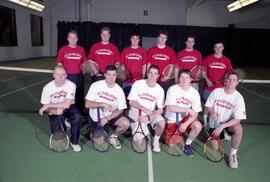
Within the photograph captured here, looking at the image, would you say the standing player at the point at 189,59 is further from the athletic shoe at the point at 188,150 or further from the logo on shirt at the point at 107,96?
the logo on shirt at the point at 107,96

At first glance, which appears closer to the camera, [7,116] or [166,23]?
[7,116]

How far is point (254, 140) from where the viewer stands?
16.6 feet

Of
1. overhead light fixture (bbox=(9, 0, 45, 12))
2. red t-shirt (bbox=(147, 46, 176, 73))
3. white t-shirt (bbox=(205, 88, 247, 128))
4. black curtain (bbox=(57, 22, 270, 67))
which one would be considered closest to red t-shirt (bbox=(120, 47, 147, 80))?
red t-shirt (bbox=(147, 46, 176, 73))

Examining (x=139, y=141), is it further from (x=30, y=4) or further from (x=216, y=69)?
(x=30, y=4)

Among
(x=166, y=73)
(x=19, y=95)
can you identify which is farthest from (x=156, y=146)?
(x=19, y=95)

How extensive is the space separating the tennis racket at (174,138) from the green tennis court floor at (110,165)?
0.17 meters

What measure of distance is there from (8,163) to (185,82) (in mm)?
3058

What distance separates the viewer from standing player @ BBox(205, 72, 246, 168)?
155 inches

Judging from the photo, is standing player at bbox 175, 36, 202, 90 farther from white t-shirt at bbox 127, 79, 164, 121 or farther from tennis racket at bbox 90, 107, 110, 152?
tennis racket at bbox 90, 107, 110, 152

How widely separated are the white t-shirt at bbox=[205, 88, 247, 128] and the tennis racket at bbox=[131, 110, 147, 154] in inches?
47.8

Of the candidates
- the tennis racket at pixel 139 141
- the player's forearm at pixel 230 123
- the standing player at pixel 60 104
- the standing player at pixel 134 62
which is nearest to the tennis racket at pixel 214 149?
the player's forearm at pixel 230 123

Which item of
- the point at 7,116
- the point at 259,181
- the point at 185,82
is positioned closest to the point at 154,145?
the point at 185,82

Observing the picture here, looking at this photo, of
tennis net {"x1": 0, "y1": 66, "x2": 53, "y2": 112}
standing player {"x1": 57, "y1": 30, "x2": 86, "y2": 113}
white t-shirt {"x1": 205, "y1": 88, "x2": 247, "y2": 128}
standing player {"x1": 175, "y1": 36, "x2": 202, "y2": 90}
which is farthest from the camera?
tennis net {"x1": 0, "y1": 66, "x2": 53, "y2": 112}

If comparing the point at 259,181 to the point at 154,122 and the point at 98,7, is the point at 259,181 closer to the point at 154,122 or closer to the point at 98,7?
the point at 154,122
